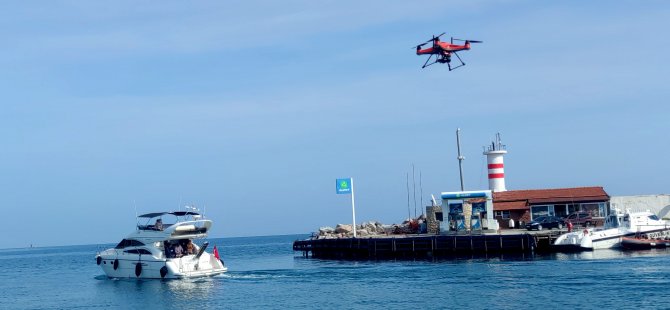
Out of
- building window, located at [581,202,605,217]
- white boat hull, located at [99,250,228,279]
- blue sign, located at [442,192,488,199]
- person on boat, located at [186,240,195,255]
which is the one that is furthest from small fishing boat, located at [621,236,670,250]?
person on boat, located at [186,240,195,255]

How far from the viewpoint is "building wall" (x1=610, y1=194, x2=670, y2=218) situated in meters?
67.7

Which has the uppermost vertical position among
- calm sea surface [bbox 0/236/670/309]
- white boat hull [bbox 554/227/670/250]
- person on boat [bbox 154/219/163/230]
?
person on boat [bbox 154/219/163/230]

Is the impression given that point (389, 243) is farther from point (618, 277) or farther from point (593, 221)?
point (618, 277)

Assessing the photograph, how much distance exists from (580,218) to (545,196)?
13.0 feet

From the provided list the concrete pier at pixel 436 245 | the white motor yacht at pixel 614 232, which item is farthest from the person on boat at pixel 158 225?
the white motor yacht at pixel 614 232

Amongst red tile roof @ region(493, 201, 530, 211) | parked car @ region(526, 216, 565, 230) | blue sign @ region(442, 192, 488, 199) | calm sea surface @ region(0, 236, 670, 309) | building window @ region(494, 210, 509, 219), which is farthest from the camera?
building window @ region(494, 210, 509, 219)

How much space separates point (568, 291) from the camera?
36.8 meters

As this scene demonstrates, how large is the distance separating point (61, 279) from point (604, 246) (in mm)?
40475

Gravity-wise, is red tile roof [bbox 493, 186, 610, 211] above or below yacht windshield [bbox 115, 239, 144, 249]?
above

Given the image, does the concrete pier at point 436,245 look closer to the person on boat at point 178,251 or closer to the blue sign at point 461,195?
the blue sign at point 461,195

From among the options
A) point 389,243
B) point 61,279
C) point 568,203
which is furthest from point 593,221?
point 61,279

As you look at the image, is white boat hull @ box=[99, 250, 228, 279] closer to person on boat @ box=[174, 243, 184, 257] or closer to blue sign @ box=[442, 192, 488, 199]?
person on boat @ box=[174, 243, 184, 257]

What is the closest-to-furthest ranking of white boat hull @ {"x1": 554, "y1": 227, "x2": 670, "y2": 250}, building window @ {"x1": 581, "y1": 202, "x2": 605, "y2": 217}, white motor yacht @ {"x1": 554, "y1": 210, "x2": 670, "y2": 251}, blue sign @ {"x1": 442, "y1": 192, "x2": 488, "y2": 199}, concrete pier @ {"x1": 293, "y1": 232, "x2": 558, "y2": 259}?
white boat hull @ {"x1": 554, "y1": 227, "x2": 670, "y2": 250} < white motor yacht @ {"x1": 554, "y1": 210, "x2": 670, "y2": 251} < concrete pier @ {"x1": 293, "y1": 232, "x2": 558, "y2": 259} < blue sign @ {"x1": 442, "y1": 192, "x2": 488, "y2": 199} < building window @ {"x1": 581, "y1": 202, "x2": 605, "y2": 217}

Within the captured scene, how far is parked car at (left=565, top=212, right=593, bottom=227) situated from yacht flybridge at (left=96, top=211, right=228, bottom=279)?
28556mm
